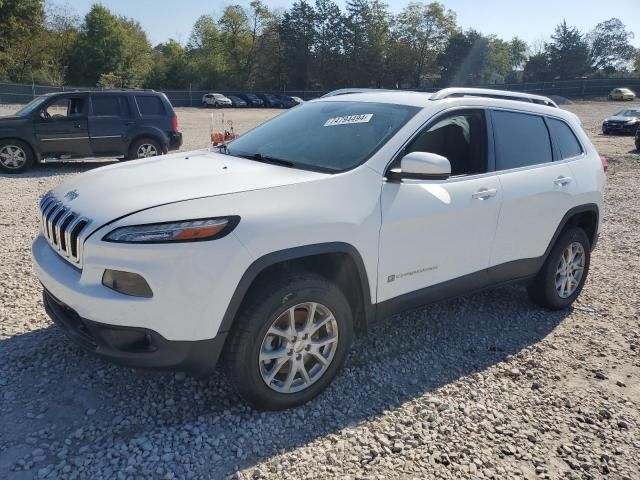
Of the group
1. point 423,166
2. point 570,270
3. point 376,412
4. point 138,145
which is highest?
point 423,166

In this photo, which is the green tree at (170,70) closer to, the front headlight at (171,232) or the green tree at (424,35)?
the green tree at (424,35)

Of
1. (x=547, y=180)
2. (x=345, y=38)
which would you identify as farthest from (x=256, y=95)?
(x=547, y=180)

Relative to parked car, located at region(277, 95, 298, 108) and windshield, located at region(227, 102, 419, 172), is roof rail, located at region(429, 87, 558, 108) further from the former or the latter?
parked car, located at region(277, 95, 298, 108)

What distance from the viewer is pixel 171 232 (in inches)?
98.3

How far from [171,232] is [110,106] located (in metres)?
10.2

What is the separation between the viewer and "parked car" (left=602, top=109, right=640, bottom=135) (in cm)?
2544

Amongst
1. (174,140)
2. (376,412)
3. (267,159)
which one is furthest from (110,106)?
(376,412)

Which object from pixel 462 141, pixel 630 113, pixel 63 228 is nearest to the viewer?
pixel 63 228

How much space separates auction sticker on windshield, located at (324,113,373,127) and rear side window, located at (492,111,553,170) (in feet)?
3.35

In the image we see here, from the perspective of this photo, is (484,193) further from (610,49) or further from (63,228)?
(610,49)

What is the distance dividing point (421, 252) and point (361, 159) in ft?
2.32

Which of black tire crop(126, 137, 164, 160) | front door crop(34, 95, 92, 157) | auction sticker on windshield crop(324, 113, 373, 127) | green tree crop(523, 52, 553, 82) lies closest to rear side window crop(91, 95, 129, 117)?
front door crop(34, 95, 92, 157)

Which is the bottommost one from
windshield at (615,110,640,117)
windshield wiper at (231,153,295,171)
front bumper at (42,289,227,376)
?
front bumper at (42,289,227,376)

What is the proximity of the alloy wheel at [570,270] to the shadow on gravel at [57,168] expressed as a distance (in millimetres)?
9940
